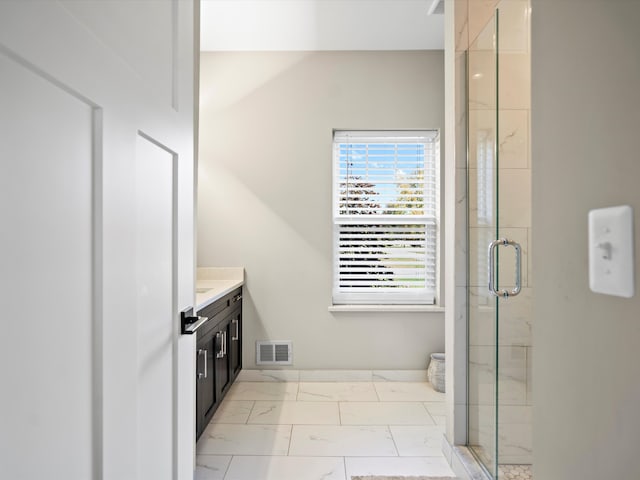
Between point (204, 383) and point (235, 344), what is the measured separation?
2.98ft

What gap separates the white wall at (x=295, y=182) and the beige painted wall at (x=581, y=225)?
2.52 metres

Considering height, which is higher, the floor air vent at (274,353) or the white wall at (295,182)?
the white wall at (295,182)

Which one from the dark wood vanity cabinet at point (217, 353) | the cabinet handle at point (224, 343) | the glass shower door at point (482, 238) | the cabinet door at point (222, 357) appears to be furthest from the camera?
the cabinet handle at point (224, 343)

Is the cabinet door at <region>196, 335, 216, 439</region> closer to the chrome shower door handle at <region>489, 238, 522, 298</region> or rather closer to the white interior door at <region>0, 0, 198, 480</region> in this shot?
the white interior door at <region>0, 0, 198, 480</region>

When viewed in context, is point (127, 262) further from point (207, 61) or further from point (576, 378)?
point (207, 61)

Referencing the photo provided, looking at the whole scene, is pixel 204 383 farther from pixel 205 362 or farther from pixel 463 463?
pixel 463 463

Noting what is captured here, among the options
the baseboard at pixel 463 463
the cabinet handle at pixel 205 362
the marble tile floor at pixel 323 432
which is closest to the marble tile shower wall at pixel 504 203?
the baseboard at pixel 463 463

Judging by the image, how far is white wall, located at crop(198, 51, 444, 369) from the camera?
134 inches

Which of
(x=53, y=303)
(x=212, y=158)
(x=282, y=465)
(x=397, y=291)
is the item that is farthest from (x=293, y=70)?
(x=53, y=303)

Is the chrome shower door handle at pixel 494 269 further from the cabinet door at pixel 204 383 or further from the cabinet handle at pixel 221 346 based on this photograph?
the cabinet handle at pixel 221 346

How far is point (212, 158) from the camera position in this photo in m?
3.42

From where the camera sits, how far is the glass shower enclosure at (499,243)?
163cm

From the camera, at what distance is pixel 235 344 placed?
319 centimetres

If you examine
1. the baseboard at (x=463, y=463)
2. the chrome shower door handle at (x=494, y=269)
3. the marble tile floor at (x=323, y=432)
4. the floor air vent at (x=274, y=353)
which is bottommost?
the marble tile floor at (x=323, y=432)
